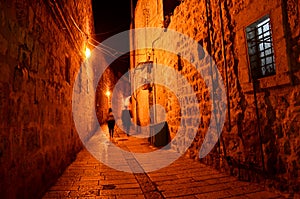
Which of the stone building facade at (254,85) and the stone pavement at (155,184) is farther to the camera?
the stone pavement at (155,184)

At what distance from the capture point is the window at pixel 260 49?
10.5ft

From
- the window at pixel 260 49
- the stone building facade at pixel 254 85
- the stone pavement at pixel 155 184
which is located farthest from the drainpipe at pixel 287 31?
the stone pavement at pixel 155 184

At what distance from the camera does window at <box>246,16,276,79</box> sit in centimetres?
321

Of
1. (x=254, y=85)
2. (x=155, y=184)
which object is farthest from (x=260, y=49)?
(x=155, y=184)

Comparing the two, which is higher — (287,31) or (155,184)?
(287,31)

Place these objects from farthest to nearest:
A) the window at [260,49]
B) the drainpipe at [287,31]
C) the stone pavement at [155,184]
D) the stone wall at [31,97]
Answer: the window at [260,49] < the stone pavement at [155,184] < the drainpipe at [287,31] < the stone wall at [31,97]

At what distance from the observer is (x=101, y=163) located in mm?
4922

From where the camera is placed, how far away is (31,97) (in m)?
2.77

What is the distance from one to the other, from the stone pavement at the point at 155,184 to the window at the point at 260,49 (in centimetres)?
181

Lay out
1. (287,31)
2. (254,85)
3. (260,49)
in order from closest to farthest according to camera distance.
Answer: (287,31) < (254,85) < (260,49)

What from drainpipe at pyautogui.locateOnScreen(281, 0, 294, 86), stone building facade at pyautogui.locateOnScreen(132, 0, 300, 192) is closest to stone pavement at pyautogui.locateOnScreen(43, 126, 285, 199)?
stone building facade at pyautogui.locateOnScreen(132, 0, 300, 192)

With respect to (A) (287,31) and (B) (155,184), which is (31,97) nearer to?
(B) (155,184)

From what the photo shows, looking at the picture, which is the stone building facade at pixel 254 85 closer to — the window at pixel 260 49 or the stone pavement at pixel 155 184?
the window at pixel 260 49

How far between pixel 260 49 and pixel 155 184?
2.82 m
